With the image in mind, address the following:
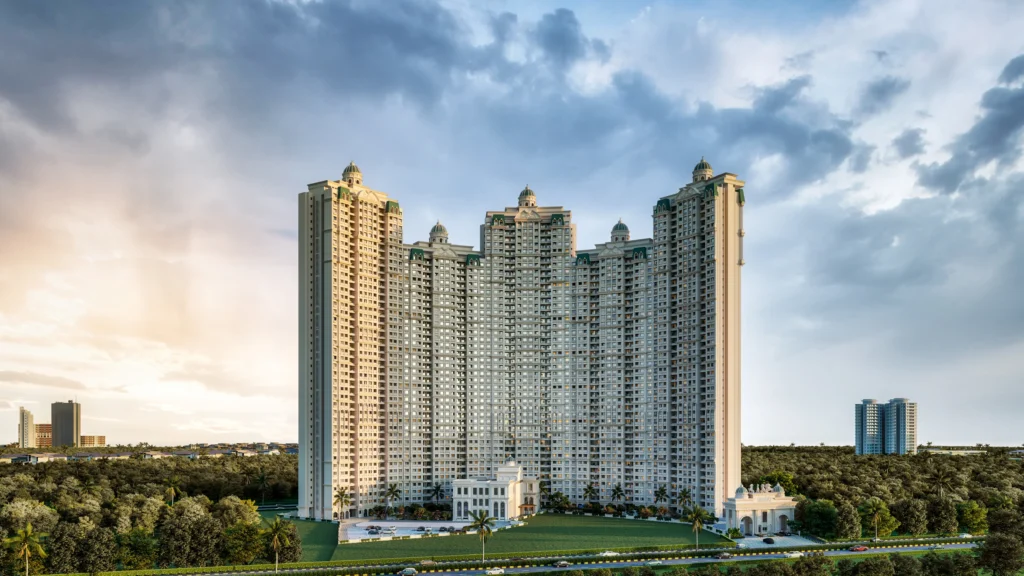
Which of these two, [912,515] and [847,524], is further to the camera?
[912,515]

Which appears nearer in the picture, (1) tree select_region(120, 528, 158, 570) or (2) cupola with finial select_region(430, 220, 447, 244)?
(1) tree select_region(120, 528, 158, 570)

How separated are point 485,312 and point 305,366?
37.6m

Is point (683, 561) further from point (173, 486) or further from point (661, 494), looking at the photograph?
point (173, 486)

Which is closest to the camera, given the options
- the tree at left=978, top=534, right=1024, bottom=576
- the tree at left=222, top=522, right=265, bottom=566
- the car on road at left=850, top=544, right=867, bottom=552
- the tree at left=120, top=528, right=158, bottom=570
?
the tree at left=978, top=534, right=1024, bottom=576

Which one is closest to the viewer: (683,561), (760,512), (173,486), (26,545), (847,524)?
(26,545)

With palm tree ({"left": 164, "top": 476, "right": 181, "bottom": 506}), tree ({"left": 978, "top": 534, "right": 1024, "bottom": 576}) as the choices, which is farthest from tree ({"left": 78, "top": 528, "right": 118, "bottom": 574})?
tree ({"left": 978, "top": 534, "right": 1024, "bottom": 576})

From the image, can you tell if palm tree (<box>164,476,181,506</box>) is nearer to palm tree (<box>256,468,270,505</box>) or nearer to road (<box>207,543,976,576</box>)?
palm tree (<box>256,468,270,505</box>)

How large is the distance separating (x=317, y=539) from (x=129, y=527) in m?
27.1

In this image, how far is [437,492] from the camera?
163 m

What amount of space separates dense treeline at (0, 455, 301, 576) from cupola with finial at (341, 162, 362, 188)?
61.5m

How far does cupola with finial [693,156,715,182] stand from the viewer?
158 meters

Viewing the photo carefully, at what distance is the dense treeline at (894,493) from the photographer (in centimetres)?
12562

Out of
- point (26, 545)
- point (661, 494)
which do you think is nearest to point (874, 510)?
point (661, 494)

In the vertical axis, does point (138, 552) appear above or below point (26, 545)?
below
